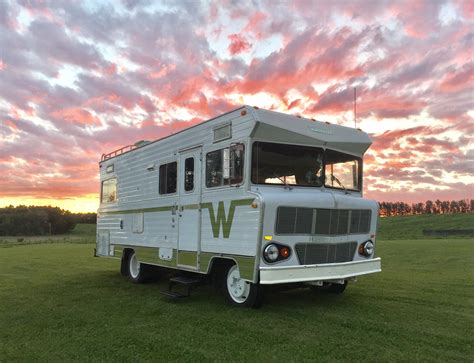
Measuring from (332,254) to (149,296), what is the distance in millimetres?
4171

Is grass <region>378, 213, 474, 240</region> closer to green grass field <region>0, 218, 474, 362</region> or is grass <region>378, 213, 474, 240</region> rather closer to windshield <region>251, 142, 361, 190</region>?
green grass field <region>0, 218, 474, 362</region>

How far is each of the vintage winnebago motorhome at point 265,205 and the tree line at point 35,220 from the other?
70231 millimetres

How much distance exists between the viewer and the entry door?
8930 mm

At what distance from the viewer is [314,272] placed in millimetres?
7461

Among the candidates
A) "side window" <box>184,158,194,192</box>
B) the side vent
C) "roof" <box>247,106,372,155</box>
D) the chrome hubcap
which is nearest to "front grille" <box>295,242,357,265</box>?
the chrome hubcap

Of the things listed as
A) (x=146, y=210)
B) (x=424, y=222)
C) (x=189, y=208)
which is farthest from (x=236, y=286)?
(x=424, y=222)

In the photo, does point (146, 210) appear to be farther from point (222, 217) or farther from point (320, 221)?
A: point (320, 221)

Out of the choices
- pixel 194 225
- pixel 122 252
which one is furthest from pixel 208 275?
pixel 122 252

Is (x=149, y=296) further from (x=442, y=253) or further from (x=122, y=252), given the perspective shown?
(x=442, y=253)

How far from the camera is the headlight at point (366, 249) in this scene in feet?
Answer: 28.1

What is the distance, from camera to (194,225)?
355 inches

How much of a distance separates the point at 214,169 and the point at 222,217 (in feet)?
3.32

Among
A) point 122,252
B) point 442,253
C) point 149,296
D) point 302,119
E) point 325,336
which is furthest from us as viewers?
point 442,253

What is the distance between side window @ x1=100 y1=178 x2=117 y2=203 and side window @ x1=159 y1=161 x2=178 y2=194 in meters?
3.21
